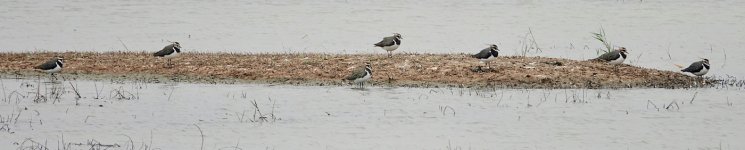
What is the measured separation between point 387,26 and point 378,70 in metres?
19.1

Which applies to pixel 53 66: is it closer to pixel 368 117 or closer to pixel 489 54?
pixel 368 117

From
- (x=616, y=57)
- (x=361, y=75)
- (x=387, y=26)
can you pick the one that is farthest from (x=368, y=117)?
(x=387, y=26)

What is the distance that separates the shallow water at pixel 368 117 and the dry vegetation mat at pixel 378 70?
1.14 meters

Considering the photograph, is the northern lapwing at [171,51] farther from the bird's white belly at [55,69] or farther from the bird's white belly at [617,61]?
the bird's white belly at [617,61]

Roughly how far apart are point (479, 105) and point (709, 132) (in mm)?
5052

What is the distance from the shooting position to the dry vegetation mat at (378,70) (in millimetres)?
28312

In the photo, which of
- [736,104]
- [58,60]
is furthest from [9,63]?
[736,104]

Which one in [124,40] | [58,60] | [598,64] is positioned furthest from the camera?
[124,40]

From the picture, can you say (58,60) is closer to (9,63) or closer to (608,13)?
(9,63)

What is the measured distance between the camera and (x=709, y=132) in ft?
67.9

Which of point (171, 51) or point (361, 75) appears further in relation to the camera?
point (171, 51)

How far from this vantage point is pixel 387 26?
48375mm

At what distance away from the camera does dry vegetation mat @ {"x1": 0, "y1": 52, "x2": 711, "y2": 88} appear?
28312 mm

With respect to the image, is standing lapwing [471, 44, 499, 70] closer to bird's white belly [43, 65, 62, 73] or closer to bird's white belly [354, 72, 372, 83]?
bird's white belly [354, 72, 372, 83]
